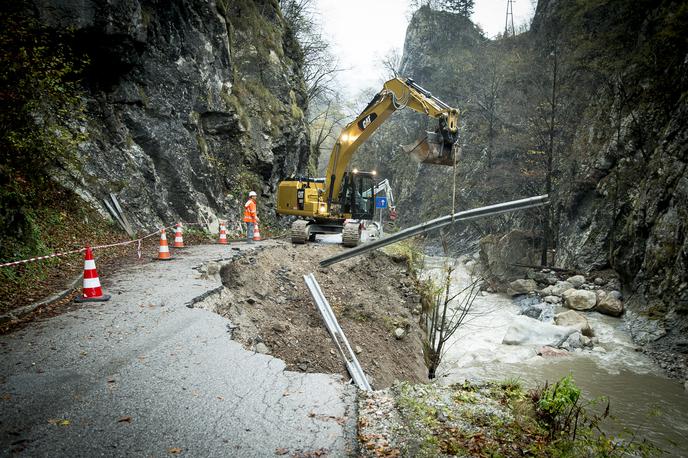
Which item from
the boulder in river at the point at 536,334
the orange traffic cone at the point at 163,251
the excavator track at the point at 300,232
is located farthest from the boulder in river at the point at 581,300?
the orange traffic cone at the point at 163,251

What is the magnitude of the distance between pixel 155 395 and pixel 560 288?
15297mm

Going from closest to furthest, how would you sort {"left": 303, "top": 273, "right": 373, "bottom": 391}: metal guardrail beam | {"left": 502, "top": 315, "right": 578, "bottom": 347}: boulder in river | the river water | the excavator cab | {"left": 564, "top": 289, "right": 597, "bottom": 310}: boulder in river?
{"left": 303, "top": 273, "right": 373, "bottom": 391}: metal guardrail beam
the river water
{"left": 502, "top": 315, "right": 578, "bottom": 347}: boulder in river
{"left": 564, "top": 289, "right": 597, "bottom": 310}: boulder in river
the excavator cab

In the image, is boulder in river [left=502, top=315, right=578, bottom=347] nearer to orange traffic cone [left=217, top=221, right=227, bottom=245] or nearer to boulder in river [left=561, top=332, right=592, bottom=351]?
boulder in river [left=561, top=332, right=592, bottom=351]

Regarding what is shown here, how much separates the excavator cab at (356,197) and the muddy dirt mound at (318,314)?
2511mm

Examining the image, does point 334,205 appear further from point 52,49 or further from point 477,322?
point 52,49

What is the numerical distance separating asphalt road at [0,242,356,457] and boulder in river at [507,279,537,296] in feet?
45.1

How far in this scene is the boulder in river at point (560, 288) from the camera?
14321 mm

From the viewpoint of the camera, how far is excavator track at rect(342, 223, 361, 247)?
11.8 m

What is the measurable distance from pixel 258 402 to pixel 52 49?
1304cm

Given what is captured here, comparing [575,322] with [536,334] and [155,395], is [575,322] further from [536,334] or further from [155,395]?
[155,395]

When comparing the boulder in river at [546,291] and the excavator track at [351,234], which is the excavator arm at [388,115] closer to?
the excavator track at [351,234]

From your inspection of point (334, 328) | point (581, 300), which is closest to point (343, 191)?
point (334, 328)

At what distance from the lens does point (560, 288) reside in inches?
571

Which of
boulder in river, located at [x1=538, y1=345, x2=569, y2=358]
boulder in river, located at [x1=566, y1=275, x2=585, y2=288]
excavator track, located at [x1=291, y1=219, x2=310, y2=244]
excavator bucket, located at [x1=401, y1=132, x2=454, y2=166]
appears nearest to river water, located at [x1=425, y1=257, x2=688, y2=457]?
boulder in river, located at [x1=538, y1=345, x2=569, y2=358]
